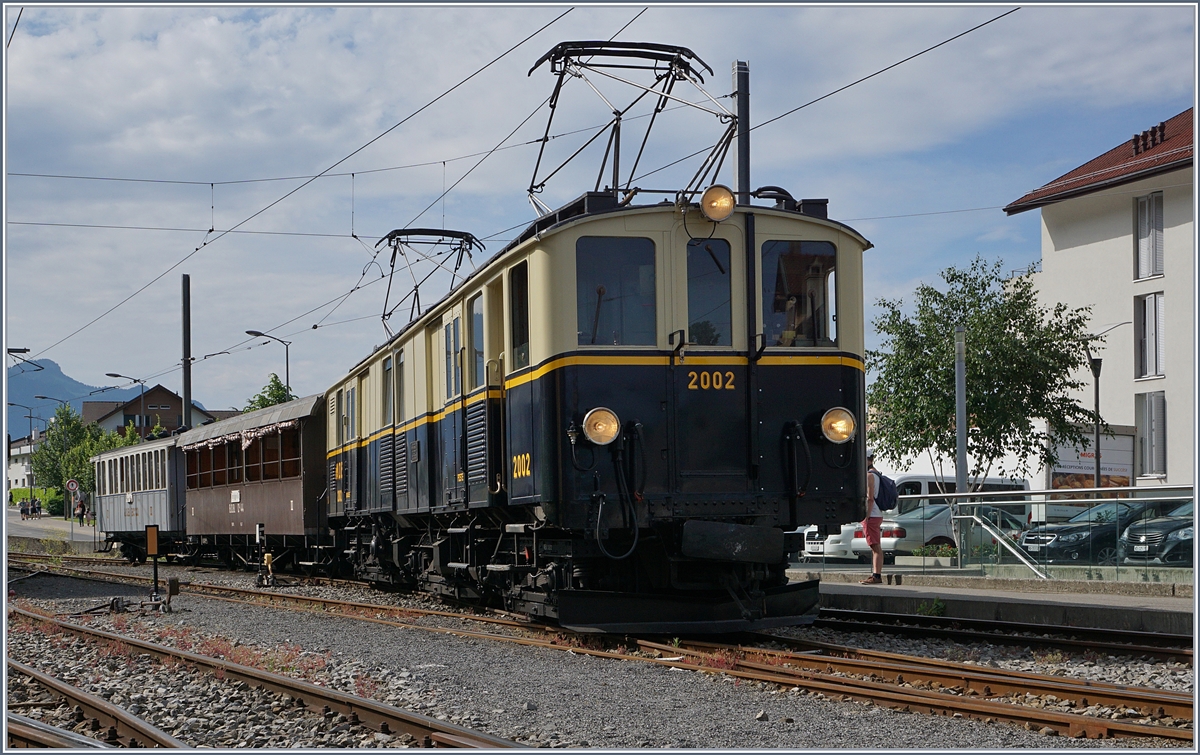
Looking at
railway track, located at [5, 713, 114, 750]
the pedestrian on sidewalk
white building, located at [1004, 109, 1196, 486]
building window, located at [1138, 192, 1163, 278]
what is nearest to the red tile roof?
white building, located at [1004, 109, 1196, 486]

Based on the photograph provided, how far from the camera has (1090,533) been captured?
13852 millimetres

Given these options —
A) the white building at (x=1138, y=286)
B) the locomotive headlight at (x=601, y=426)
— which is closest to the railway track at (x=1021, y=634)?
the locomotive headlight at (x=601, y=426)

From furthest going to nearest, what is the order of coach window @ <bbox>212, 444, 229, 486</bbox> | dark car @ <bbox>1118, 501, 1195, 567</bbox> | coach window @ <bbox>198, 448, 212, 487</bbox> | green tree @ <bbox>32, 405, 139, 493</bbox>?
green tree @ <bbox>32, 405, 139, 493</bbox> < coach window @ <bbox>198, 448, 212, 487</bbox> < coach window @ <bbox>212, 444, 229, 486</bbox> < dark car @ <bbox>1118, 501, 1195, 567</bbox>

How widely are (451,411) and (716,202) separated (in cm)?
377

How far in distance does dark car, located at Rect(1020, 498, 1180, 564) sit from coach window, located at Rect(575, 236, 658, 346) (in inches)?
264

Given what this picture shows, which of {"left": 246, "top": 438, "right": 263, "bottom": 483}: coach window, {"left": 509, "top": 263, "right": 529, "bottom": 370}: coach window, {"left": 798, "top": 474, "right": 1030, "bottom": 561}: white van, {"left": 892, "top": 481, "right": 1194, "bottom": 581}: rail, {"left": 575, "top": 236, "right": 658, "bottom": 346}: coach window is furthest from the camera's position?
{"left": 246, "top": 438, "right": 263, "bottom": 483}: coach window

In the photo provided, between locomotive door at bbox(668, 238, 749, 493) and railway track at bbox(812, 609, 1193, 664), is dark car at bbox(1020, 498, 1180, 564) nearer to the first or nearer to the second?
railway track at bbox(812, 609, 1193, 664)

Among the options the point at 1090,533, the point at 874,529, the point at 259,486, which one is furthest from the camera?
the point at 259,486

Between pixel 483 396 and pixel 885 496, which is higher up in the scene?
pixel 483 396

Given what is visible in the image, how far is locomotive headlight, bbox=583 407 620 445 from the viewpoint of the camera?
9.35 m

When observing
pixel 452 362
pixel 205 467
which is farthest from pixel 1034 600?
pixel 205 467

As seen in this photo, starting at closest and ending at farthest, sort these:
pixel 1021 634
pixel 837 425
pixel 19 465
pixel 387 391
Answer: pixel 837 425 < pixel 1021 634 < pixel 387 391 < pixel 19 465

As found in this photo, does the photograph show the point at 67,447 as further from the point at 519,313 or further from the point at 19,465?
the point at 519,313

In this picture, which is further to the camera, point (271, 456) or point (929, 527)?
point (271, 456)
